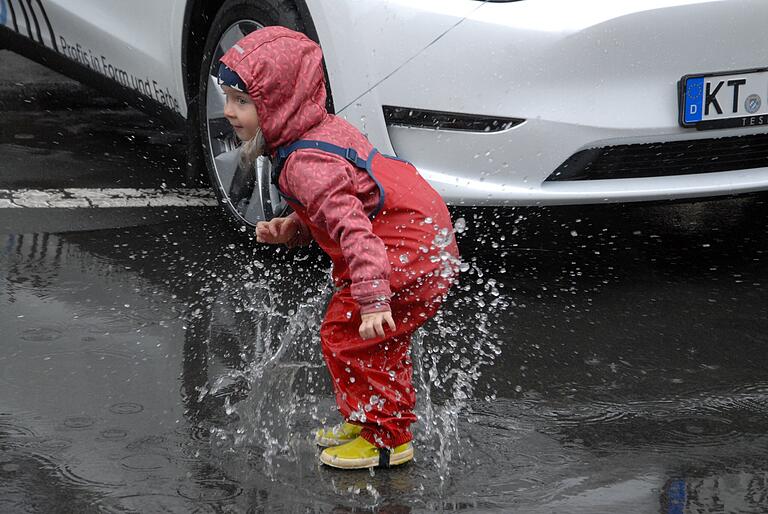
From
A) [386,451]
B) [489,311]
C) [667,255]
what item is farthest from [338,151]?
[667,255]

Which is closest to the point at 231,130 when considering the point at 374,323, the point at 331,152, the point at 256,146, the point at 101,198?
the point at 101,198

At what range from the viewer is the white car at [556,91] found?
12.1ft

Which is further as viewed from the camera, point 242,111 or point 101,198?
point 101,198

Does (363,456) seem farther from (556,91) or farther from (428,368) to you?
(556,91)

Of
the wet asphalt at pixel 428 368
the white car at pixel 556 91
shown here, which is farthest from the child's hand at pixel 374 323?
the white car at pixel 556 91

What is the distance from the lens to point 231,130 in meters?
4.57

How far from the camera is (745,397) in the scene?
3412 mm

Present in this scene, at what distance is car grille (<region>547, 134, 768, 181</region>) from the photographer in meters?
3.88

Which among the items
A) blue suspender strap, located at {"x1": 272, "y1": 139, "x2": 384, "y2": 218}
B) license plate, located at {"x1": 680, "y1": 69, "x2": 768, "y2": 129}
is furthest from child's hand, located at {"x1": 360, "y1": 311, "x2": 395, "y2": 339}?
license plate, located at {"x1": 680, "y1": 69, "x2": 768, "y2": 129}

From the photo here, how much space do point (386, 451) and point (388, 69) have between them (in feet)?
4.32

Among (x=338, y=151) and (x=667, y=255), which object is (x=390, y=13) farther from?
(x=667, y=255)

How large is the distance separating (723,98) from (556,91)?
527 mm

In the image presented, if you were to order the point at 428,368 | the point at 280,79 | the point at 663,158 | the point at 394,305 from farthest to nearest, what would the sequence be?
the point at 663,158
the point at 428,368
the point at 394,305
the point at 280,79

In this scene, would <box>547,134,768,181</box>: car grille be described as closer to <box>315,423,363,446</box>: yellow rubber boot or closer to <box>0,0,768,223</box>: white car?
<box>0,0,768,223</box>: white car
